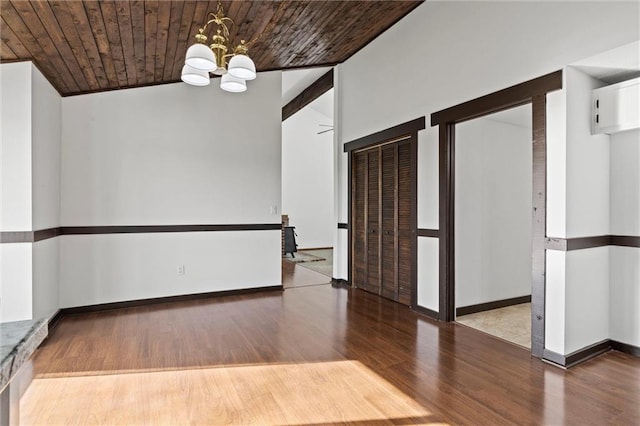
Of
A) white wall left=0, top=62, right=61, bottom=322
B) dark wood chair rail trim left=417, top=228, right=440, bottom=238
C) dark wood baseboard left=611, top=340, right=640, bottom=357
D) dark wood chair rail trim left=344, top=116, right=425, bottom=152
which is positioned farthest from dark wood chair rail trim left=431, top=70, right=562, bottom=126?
white wall left=0, top=62, right=61, bottom=322

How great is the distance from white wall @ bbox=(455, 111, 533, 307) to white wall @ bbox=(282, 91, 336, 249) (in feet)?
22.6

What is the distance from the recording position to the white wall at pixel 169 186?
429cm

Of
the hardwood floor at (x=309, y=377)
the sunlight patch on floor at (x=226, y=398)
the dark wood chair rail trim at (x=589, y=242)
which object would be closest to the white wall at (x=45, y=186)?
A: the hardwood floor at (x=309, y=377)

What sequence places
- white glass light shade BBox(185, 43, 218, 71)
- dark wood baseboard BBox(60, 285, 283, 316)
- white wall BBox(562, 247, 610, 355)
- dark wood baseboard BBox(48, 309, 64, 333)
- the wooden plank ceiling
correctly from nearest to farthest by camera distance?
white glass light shade BBox(185, 43, 218, 71), the wooden plank ceiling, white wall BBox(562, 247, 610, 355), dark wood baseboard BBox(48, 309, 64, 333), dark wood baseboard BBox(60, 285, 283, 316)

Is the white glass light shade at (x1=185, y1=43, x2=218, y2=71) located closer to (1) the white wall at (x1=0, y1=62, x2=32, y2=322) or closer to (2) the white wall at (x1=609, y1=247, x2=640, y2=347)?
(1) the white wall at (x1=0, y1=62, x2=32, y2=322)

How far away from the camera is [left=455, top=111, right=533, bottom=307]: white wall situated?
4.11 metres

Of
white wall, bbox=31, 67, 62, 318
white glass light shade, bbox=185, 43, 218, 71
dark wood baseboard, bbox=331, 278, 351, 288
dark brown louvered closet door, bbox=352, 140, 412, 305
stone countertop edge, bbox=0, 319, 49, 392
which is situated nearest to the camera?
stone countertop edge, bbox=0, 319, 49, 392

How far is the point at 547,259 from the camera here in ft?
9.50

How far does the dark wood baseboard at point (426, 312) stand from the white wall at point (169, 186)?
2109 mm

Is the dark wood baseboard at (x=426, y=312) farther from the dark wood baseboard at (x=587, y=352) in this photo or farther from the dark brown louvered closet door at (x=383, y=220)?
the dark wood baseboard at (x=587, y=352)

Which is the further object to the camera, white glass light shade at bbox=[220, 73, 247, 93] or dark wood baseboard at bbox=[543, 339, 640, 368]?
white glass light shade at bbox=[220, 73, 247, 93]

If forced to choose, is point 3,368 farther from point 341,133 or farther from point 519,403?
point 341,133

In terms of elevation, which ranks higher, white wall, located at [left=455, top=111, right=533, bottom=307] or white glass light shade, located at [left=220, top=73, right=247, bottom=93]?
white glass light shade, located at [left=220, top=73, right=247, bottom=93]

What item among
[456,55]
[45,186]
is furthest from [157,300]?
[456,55]
